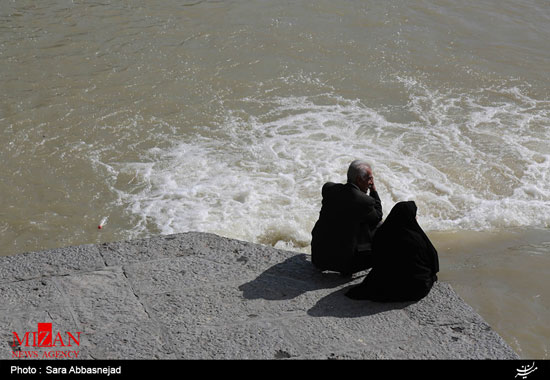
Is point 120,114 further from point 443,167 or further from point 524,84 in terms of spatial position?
point 524,84

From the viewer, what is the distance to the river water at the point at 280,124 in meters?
6.59

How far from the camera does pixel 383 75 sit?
1032cm

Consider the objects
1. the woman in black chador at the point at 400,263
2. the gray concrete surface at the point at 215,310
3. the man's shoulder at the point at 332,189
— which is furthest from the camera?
the man's shoulder at the point at 332,189

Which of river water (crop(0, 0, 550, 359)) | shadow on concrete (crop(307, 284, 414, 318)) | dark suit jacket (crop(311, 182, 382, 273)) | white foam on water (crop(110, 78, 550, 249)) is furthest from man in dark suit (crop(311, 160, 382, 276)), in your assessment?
white foam on water (crop(110, 78, 550, 249))

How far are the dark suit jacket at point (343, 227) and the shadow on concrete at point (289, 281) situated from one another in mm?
83

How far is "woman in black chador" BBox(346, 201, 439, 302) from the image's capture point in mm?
4500

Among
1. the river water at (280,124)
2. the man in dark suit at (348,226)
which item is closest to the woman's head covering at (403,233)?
the man in dark suit at (348,226)

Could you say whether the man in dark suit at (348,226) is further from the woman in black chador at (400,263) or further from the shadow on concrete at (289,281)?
the woman in black chador at (400,263)

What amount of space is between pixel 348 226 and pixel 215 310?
118cm

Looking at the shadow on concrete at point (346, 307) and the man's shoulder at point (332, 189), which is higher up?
the man's shoulder at point (332, 189)

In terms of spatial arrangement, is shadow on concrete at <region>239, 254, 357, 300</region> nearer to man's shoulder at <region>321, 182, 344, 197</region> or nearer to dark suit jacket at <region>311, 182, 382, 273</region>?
dark suit jacket at <region>311, 182, 382, 273</region>

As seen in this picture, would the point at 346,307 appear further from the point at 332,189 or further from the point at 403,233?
the point at 332,189

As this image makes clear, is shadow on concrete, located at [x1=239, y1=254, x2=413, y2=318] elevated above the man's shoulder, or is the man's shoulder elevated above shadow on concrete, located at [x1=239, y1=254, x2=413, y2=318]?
the man's shoulder
